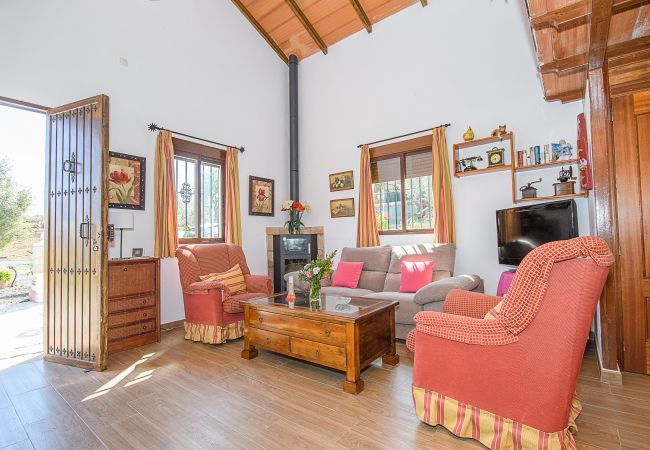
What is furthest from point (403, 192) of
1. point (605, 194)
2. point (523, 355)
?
point (523, 355)

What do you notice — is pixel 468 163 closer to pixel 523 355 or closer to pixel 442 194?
pixel 442 194

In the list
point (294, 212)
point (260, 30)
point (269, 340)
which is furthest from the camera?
point (294, 212)

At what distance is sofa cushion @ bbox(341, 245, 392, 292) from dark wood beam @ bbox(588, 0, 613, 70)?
2.78 meters

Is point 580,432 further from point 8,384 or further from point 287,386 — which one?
point 8,384

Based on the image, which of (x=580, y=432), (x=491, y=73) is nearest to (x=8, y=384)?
(x=580, y=432)

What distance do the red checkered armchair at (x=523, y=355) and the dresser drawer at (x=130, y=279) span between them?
299 centimetres

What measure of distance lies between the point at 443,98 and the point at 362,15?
1.89 m

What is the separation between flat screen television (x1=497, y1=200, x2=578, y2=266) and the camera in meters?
3.06

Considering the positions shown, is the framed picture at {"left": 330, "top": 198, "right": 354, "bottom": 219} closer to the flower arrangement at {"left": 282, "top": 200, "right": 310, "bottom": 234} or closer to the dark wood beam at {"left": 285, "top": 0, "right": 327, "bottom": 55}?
the flower arrangement at {"left": 282, "top": 200, "right": 310, "bottom": 234}

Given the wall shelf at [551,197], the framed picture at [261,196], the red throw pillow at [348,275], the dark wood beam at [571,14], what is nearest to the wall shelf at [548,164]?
the wall shelf at [551,197]

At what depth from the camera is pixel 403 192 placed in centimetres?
487

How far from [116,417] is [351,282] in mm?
2791

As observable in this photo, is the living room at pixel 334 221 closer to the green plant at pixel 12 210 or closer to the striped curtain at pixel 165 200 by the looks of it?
the striped curtain at pixel 165 200

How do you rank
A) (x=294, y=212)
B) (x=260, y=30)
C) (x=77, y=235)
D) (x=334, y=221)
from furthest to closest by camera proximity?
(x=294, y=212), (x=260, y=30), (x=334, y=221), (x=77, y=235)
